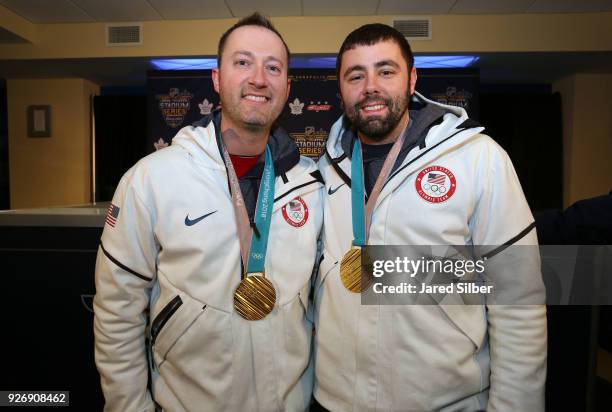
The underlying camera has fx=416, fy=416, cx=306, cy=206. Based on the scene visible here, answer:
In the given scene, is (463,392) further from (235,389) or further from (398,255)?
(235,389)

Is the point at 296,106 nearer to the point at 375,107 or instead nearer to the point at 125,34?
the point at 125,34

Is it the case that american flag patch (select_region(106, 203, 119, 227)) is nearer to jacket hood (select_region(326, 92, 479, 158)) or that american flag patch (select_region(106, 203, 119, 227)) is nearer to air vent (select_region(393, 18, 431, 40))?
jacket hood (select_region(326, 92, 479, 158))

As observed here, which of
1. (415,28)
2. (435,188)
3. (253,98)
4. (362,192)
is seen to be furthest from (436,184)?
(415,28)

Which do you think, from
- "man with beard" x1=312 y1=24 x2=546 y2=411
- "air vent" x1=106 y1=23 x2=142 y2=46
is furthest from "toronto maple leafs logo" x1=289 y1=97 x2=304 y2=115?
"man with beard" x1=312 y1=24 x2=546 y2=411

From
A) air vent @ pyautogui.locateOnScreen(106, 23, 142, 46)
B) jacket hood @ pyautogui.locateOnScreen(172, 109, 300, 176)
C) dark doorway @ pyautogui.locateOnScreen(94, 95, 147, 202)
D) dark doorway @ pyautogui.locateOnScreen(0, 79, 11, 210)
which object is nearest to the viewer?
jacket hood @ pyautogui.locateOnScreen(172, 109, 300, 176)

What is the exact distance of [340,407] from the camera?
1206mm

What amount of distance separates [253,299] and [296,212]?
0.29 m

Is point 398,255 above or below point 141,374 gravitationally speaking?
above

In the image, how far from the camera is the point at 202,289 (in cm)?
118

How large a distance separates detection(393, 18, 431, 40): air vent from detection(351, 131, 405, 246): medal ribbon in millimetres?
3746

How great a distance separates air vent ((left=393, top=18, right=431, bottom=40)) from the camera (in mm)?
4617

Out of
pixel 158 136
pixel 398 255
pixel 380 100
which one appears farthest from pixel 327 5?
pixel 398 255

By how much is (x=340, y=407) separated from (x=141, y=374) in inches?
23.3

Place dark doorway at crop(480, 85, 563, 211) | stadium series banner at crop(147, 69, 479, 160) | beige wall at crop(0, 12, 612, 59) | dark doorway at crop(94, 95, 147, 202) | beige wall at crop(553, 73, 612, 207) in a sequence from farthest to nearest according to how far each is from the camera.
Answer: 1. dark doorway at crop(94, 95, 147, 202)
2. dark doorway at crop(480, 85, 563, 211)
3. beige wall at crop(553, 73, 612, 207)
4. stadium series banner at crop(147, 69, 479, 160)
5. beige wall at crop(0, 12, 612, 59)
